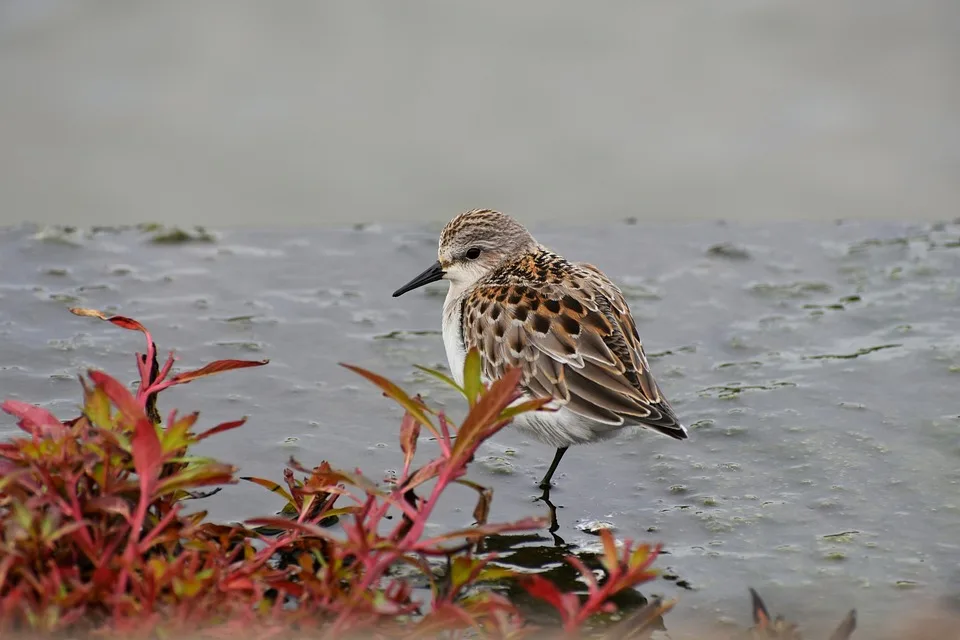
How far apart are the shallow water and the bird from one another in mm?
367

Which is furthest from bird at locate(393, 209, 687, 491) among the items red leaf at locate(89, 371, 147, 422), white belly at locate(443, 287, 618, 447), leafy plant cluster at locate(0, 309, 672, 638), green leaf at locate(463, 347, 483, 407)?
red leaf at locate(89, 371, 147, 422)

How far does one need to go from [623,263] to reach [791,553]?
10.6 feet

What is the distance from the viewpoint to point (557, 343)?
5352 mm

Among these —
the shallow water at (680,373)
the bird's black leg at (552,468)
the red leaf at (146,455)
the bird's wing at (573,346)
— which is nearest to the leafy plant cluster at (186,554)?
the red leaf at (146,455)

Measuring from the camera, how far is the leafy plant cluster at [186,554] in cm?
338

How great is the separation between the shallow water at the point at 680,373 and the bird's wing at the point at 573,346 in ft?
1.40

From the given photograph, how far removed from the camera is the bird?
5113mm

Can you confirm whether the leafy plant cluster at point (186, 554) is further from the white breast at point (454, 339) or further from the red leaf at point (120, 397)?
the white breast at point (454, 339)

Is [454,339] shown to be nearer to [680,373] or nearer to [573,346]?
[573,346]

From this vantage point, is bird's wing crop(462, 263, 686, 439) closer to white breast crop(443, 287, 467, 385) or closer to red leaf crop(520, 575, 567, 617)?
white breast crop(443, 287, 467, 385)

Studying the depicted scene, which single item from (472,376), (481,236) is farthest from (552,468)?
(472,376)

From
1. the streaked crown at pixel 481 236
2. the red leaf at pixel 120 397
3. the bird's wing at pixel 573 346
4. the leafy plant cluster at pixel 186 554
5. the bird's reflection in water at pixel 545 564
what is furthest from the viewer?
the streaked crown at pixel 481 236

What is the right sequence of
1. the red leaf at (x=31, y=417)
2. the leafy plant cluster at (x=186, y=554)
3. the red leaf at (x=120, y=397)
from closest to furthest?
the leafy plant cluster at (x=186, y=554) → the red leaf at (x=120, y=397) → the red leaf at (x=31, y=417)

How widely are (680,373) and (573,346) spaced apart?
1.28m
